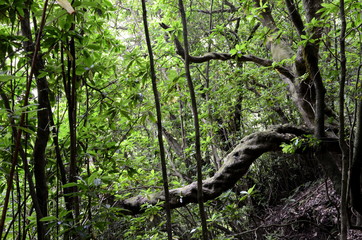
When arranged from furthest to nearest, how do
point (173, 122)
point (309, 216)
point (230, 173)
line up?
point (173, 122), point (309, 216), point (230, 173)

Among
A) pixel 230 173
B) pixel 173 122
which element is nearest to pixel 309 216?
pixel 230 173

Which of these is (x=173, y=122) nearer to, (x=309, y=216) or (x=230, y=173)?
(x=230, y=173)

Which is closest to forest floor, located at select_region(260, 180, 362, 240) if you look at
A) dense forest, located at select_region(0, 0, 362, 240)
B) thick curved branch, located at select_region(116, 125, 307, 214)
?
dense forest, located at select_region(0, 0, 362, 240)

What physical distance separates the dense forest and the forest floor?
0.02 metres

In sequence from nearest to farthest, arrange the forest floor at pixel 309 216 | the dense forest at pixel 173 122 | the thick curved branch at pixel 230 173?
the dense forest at pixel 173 122 < the thick curved branch at pixel 230 173 < the forest floor at pixel 309 216

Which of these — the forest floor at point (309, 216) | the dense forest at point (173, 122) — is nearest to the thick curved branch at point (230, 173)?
the dense forest at point (173, 122)

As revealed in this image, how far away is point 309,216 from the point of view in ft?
15.0

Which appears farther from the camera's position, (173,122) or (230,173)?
(173,122)

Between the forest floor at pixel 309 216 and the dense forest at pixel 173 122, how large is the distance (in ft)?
0.07

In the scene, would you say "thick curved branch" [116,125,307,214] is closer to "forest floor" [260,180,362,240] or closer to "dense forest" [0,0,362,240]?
"dense forest" [0,0,362,240]

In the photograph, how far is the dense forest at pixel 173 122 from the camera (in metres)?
1.51

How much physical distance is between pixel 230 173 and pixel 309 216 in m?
1.79

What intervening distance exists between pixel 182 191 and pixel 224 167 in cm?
65

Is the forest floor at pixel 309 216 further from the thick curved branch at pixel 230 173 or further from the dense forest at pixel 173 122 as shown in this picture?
the thick curved branch at pixel 230 173
